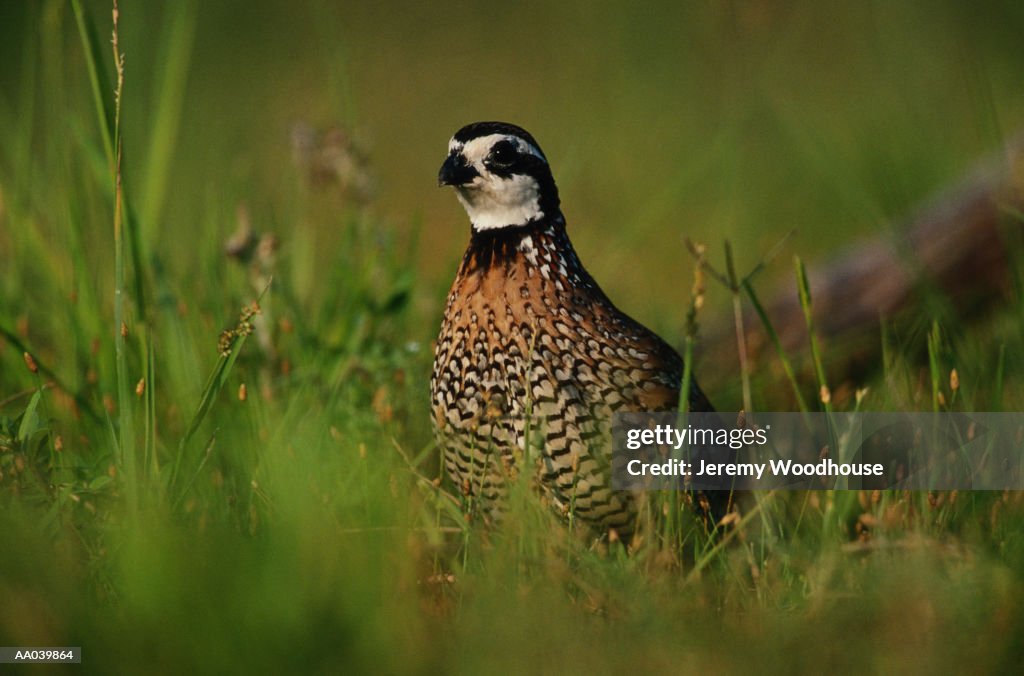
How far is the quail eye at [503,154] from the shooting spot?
342cm

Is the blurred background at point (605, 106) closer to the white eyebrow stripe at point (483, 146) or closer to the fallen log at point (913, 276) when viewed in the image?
the fallen log at point (913, 276)

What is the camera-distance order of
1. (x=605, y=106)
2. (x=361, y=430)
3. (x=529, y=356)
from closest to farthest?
(x=529, y=356) → (x=361, y=430) → (x=605, y=106)

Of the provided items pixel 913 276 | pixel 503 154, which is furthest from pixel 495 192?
pixel 913 276

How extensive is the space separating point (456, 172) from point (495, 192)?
142mm

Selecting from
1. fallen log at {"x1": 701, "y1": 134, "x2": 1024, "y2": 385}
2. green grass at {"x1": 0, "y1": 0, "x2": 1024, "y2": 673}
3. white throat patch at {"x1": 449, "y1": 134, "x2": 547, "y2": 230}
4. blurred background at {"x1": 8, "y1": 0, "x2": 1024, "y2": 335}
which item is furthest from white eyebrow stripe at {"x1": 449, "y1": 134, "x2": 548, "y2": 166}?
fallen log at {"x1": 701, "y1": 134, "x2": 1024, "y2": 385}


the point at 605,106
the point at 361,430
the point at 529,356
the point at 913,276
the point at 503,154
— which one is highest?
the point at 605,106

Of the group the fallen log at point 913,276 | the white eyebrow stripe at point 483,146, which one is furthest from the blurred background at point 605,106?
the white eyebrow stripe at point 483,146

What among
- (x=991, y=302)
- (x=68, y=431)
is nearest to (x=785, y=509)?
(x=991, y=302)

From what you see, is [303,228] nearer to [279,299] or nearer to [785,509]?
[279,299]

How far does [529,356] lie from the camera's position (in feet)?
10.1

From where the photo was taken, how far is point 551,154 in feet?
22.4

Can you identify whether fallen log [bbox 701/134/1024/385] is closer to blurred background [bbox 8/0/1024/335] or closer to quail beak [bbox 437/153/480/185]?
blurred background [bbox 8/0/1024/335]

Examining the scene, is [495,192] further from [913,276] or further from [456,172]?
[913,276]

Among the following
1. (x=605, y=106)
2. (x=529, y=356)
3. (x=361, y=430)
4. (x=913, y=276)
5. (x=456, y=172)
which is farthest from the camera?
(x=605, y=106)
